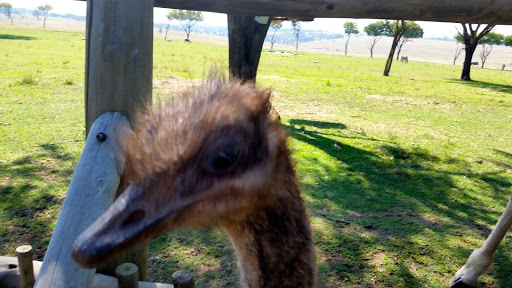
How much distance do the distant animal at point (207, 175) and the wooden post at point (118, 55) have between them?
1.81ft

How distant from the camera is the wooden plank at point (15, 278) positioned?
2046mm

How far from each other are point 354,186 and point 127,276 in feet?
10.0

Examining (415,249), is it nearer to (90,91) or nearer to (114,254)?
(90,91)

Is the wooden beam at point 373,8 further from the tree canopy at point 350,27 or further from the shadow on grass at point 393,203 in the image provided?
the tree canopy at point 350,27

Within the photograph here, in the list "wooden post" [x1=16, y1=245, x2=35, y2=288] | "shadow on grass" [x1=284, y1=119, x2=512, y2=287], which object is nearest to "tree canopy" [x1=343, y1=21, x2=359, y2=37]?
"shadow on grass" [x1=284, y1=119, x2=512, y2=287]

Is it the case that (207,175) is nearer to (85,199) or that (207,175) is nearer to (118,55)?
(85,199)

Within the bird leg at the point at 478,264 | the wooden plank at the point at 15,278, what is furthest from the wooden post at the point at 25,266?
the bird leg at the point at 478,264

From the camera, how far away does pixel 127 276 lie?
1.90m

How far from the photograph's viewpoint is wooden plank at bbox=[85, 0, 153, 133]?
1.69 meters

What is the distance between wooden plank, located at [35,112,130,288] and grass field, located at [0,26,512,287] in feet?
1.12

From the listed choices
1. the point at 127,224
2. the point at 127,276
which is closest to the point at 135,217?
the point at 127,224

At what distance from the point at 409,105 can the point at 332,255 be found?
27.1 feet

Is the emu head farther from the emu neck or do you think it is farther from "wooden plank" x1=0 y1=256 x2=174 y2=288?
"wooden plank" x1=0 y1=256 x2=174 y2=288

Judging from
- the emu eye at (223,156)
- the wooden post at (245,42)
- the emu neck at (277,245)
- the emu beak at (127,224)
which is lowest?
the emu neck at (277,245)
